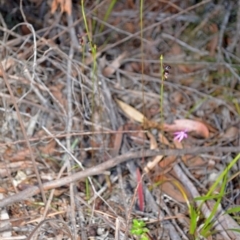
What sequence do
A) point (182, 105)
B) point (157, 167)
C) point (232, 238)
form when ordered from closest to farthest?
1. point (232, 238)
2. point (157, 167)
3. point (182, 105)

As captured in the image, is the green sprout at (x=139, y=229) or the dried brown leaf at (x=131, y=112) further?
the dried brown leaf at (x=131, y=112)

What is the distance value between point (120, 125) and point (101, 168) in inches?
15.3

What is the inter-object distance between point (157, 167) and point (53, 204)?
39 centimetres

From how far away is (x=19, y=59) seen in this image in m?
2.15

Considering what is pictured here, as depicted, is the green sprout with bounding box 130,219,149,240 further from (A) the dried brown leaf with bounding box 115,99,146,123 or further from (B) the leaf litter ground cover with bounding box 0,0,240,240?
(A) the dried brown leaf with bounding box 115,99,146,123

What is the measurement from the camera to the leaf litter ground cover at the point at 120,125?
5.79 ft

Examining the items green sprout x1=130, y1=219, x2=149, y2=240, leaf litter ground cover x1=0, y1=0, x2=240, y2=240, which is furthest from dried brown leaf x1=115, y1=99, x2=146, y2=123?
green sprout x1=130, y1=219, x2=149, y2=240

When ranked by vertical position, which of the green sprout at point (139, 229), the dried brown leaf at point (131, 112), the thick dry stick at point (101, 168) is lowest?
the green sprout at point (139, 229)

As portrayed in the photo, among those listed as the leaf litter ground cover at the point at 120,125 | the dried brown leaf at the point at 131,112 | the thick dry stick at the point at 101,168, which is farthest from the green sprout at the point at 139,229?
the dried brown leaf at the point at 131,112

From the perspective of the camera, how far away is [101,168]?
5.88 ft

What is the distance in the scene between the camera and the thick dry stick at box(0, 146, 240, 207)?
169 centimetres

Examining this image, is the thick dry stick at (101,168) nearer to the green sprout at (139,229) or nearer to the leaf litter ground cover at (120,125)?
the leaf litter ground cover at (120,125)

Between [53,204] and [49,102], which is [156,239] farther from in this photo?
[49,102]

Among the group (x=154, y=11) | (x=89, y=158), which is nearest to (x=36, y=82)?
(x=89, y=158)
